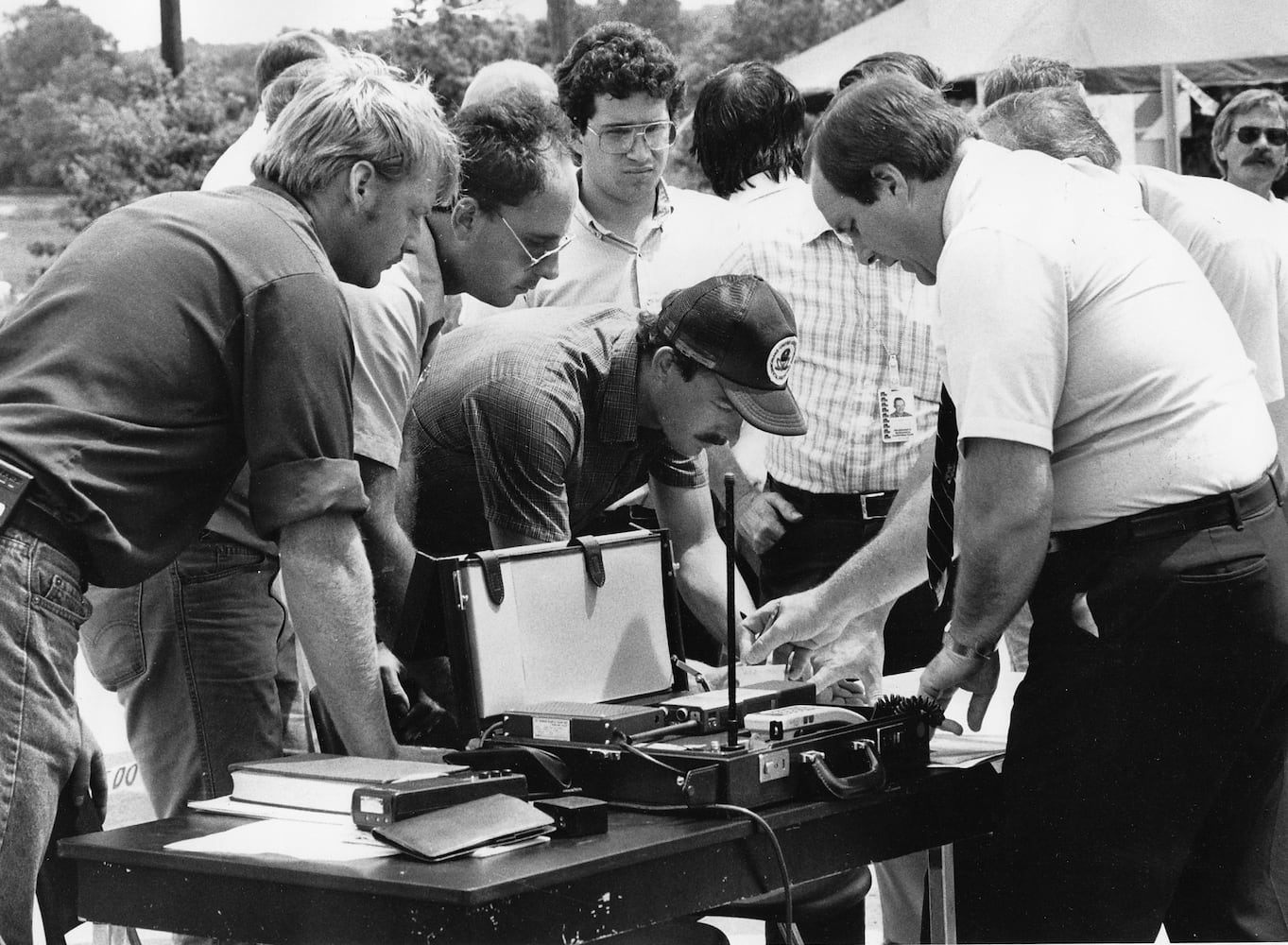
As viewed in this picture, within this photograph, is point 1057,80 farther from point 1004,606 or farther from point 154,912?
point 154,912

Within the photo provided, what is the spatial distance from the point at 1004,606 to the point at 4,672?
4.32ft

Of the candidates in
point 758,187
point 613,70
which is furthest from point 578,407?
point 613,70

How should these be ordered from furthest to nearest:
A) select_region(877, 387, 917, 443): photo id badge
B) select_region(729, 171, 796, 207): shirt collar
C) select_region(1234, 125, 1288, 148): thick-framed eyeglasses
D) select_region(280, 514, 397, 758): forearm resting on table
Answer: select_region(1234, 125, 1288, 148): thick-framed eyeglasses → select_region(729, 171, 796, 207): shirt collar → select_region(877, 387, 917, 443): photo id badge → select_region(280, 514, 397, 758): forearm resting on table

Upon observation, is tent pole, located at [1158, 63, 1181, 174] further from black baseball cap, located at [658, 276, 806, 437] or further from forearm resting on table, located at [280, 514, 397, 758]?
forearm resting on table, located at [280, 514, 397, 758]

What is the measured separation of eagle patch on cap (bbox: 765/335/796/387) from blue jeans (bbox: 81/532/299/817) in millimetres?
872

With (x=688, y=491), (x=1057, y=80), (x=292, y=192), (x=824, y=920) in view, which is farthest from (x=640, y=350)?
(x=1057, y=80)

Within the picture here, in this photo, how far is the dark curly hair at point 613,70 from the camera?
3.68 meters

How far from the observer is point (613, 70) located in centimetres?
367

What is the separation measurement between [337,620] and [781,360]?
895 mm

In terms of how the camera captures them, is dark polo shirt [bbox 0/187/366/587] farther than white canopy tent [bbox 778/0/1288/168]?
No

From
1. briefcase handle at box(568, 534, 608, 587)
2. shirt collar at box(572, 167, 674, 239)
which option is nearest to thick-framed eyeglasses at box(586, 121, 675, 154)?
shirt collar at box(572, 167, 674, 239)

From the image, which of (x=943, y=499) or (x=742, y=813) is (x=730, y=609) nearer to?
(x=742, y=813)

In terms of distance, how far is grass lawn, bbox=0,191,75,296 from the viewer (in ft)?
49.5

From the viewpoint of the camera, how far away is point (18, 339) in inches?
76.0
